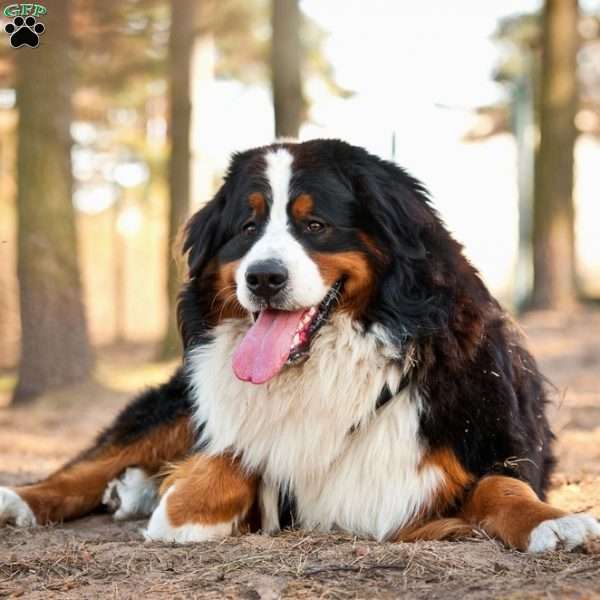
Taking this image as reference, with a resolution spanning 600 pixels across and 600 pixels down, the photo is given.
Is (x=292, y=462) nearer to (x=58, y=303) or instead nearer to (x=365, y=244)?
(x=365, y=244)

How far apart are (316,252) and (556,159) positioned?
1130 cm

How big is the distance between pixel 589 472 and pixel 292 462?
252 centimetres

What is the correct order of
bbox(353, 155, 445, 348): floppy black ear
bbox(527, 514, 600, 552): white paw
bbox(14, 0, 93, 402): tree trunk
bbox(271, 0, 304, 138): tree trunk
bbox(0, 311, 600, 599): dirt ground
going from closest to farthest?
bbox(0, 311, 600, 599): dirt ground → bbox(527, 514, 600, 552): white paw → bbox(353, 155, 445, 348): floppy black ear → bbox(271, 0, 304, 138): tree trunk → bbox(14, 0, 93, 402): tree trunk

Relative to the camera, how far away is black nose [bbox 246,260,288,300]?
142 inches

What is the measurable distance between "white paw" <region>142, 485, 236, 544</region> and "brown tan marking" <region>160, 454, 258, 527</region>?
0.02 meters

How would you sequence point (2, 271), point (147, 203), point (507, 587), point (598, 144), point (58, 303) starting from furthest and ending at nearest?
point (147, 203) → point (598, 144) → point (2, 271) → point (58, 303) → point (507, 587)

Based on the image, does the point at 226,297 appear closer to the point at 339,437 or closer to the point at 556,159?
the point at 339,437

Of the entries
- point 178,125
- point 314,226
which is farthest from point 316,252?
point 178,125

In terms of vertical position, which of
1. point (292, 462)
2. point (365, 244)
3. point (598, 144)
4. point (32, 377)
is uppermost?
point (598, 144)

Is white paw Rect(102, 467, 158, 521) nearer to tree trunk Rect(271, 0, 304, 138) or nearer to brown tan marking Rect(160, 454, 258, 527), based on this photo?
brown tan marking Rect(160, 454, 258, 527)

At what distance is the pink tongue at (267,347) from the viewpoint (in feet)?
12.3

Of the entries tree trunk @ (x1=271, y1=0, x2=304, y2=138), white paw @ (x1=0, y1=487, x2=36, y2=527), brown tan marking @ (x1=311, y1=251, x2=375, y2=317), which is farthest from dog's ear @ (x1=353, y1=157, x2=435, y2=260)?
tree trunk @ (x1=271, y1=0, x2=304, y2=138)

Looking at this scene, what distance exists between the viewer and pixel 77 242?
11.3m

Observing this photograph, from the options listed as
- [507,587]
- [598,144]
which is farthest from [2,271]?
[507,587]
